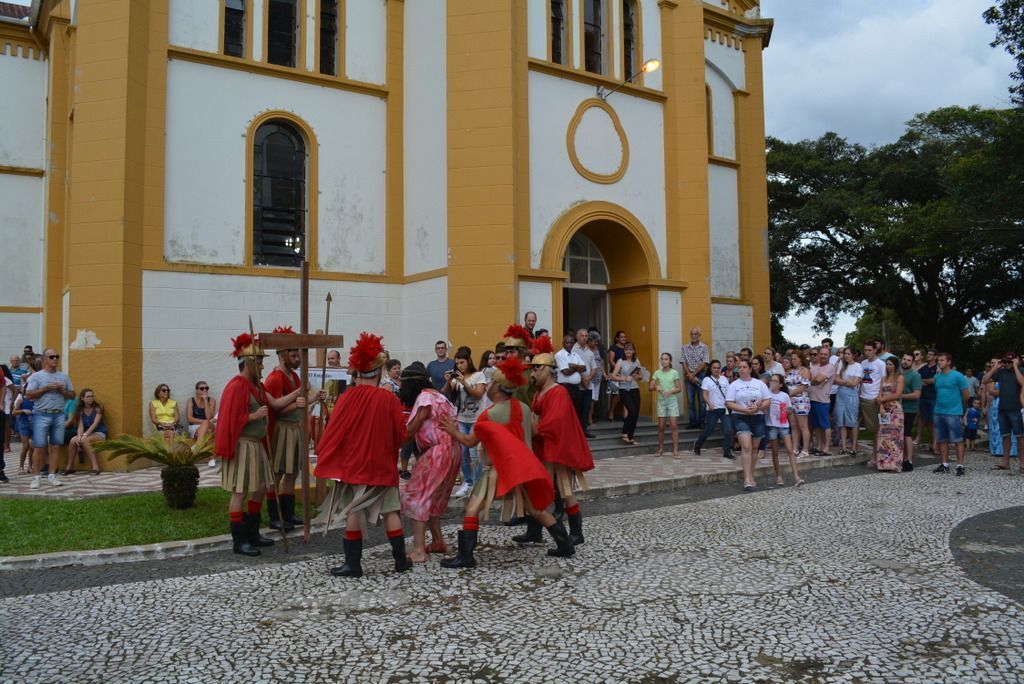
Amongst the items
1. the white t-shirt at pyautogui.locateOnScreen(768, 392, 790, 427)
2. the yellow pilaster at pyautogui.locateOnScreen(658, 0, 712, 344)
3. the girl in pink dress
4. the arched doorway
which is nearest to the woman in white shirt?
the white t-shirt at pyautogui.locateOnScreen(768, 392, 790, 427)

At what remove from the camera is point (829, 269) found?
30594 millimetres

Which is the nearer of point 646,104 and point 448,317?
point 448,317

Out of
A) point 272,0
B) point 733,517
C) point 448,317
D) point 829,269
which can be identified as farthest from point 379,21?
point 829,269

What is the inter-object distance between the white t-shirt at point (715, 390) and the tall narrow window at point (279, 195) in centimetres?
760

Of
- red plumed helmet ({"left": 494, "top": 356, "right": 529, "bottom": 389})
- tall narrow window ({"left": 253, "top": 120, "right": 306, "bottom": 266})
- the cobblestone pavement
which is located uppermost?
tall narrow window ({"left": 253, "top": 120, "right": 306, "bottom": 266})

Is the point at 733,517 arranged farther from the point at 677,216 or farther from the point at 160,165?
the point at 160,165

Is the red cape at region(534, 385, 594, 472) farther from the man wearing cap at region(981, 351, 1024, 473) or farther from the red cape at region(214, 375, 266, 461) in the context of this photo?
the man wearing cap at region(981, 351, 1024, 473)

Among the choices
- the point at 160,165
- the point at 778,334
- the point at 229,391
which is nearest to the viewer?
the point at 229,391

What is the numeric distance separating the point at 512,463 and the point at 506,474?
4.0 inches

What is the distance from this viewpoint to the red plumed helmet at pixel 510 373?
21.5 feet

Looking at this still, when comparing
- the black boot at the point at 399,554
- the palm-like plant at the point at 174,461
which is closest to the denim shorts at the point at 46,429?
the palm-like plant at the point at 174,461

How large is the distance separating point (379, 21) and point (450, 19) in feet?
6.56

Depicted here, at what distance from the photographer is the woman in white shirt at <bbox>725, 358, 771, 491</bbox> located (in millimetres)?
10202

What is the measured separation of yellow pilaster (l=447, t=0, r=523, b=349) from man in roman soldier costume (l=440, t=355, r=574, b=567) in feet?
21.9
